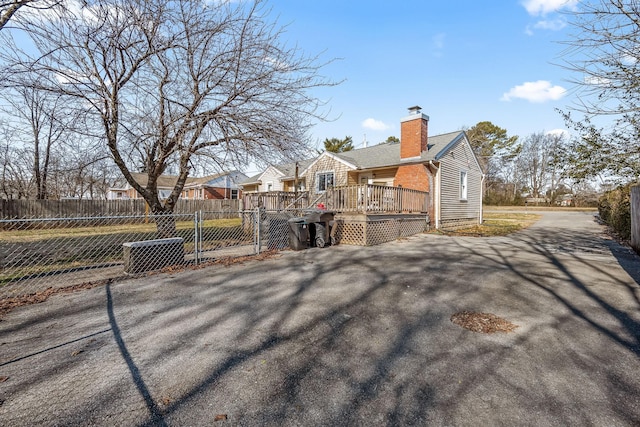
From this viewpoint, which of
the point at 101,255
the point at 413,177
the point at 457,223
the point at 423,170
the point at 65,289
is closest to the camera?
the point at 65,289

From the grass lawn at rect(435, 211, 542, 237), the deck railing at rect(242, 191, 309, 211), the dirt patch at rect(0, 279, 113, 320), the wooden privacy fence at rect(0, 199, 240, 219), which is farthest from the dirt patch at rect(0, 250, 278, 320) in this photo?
the wooden privacy fence at rect(0, 199, 240, 219)

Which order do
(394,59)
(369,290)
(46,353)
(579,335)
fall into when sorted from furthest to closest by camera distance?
(394,59)
(369,290)
(579,335)
(46,353)

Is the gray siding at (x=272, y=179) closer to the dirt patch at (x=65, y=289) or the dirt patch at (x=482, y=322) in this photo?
the dirt patch at (x=65, y=289)

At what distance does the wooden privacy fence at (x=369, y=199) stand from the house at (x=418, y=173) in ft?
0.14

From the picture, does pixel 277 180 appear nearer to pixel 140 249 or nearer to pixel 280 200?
pixel 280 200

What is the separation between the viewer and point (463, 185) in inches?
707

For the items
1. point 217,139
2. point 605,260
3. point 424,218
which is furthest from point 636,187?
point 217,139

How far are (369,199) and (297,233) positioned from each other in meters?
3.14

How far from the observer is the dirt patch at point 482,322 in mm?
3664

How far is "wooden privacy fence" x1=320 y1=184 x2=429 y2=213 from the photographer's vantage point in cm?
1082

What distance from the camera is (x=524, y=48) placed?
7461mm

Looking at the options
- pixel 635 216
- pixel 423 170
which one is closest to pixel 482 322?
pixel 635 216

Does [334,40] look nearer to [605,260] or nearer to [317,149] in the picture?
[317,149]

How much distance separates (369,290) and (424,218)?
10.2 meters
